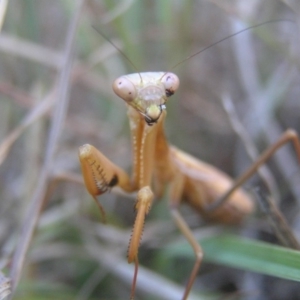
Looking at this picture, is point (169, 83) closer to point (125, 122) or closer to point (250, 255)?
point (250, 255)

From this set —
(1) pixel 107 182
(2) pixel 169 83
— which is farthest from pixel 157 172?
(2) pixel 169 83

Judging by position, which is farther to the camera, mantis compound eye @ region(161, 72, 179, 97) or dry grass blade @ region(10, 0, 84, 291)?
dry grass blade @ region(10, 0, 84, 291)

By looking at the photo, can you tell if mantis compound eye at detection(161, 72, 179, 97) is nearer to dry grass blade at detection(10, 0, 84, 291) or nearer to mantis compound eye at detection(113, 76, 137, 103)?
mantis compound eye at detection(113, 76, 137, 103)

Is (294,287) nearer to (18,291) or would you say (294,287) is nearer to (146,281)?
(146,281)

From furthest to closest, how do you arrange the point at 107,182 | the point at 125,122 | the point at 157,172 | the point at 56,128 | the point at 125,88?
the point at 125,122, the point at 157,172, the point at 56,128, the point at 107,182, the point at 125,88

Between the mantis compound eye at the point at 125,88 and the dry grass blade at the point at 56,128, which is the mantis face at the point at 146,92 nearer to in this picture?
the mantis compound eye at the point at 125,88

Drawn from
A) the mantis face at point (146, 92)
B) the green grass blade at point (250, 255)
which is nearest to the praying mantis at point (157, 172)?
the mantis face at point (146, 92)

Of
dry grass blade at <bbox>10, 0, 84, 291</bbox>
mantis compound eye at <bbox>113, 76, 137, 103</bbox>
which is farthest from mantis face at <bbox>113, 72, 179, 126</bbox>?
dry grass blade at <bbox>10, 0, 84, 291</bbox>
